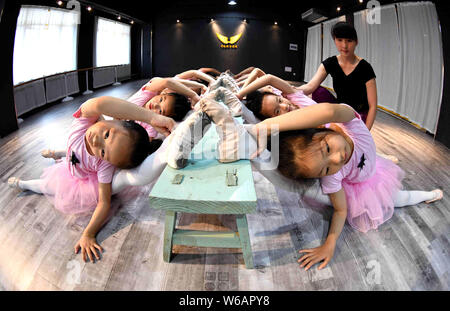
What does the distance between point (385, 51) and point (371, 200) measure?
16.6 feet

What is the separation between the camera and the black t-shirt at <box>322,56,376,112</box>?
258 centimetres

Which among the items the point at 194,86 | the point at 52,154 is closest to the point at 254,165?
the point at 194,86

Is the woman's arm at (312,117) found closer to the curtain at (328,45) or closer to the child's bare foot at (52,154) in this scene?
the child's bare foot at (52,154)

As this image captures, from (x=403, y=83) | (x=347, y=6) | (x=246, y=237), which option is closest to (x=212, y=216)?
(x=246, y=237)

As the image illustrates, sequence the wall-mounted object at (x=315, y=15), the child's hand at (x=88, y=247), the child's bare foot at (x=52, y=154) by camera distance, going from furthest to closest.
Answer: the wall-mounted object at (x=315, y=15), the child's bare foot at (x=52, y=154), the child's hand at (x=88, y=247)

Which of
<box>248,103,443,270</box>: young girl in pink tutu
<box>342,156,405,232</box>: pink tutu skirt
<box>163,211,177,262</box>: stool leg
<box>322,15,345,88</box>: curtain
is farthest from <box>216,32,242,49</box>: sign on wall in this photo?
<box>163,211,177,262</box>: stool leg

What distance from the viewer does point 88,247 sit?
1.74 meters

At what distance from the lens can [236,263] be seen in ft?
5.40

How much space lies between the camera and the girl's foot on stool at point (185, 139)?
4.89ft

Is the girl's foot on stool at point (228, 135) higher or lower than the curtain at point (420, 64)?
lower

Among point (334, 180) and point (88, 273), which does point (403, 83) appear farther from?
point (88, 273)

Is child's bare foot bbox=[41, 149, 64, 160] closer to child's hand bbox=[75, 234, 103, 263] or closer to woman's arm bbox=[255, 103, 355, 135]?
child's hand bbox=[75, 234, 103, 263]

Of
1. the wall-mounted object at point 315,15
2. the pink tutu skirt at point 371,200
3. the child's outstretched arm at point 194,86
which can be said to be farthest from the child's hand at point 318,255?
the wall-mounted object at point 315,15

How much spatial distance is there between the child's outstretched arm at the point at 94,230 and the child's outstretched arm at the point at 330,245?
1.19m
